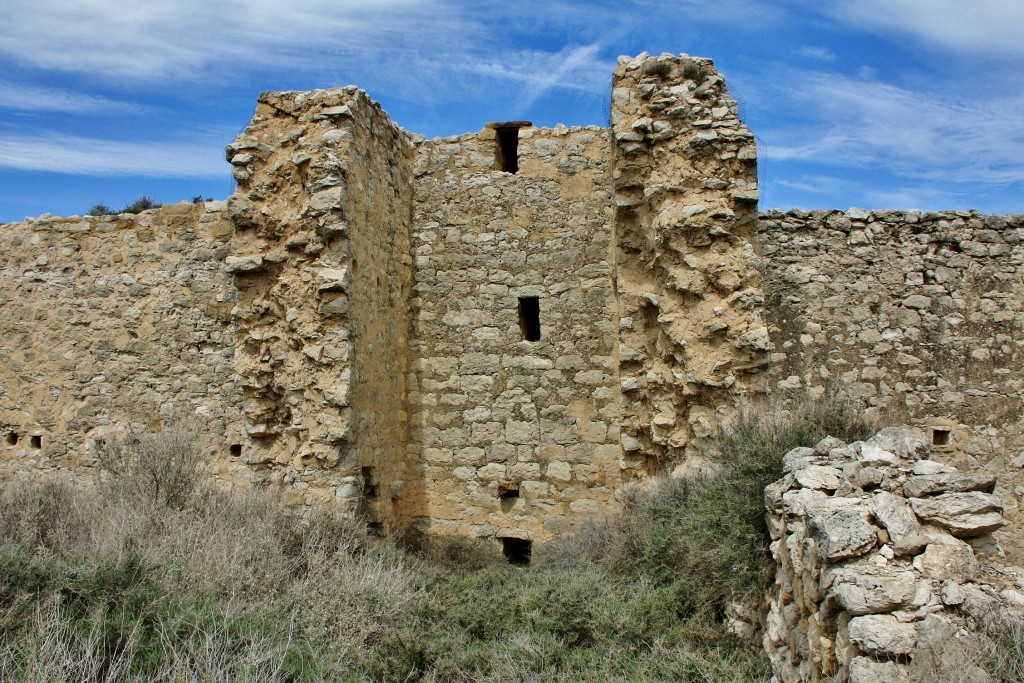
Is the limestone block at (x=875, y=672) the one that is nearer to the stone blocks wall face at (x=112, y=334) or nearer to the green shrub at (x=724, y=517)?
the green shrub at (x=724, y=517)

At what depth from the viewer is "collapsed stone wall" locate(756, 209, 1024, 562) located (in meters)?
7.77

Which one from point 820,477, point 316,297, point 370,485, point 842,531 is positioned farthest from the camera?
point 370,485

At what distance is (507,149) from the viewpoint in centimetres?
841

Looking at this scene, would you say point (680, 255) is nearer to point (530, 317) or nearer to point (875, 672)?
point (530, 317)

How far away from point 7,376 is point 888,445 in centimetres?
967

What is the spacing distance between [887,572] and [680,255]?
4.00 m

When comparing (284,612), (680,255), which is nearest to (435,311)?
(680,255)

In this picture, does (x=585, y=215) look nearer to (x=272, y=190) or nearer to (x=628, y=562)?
(x=272, y=190)

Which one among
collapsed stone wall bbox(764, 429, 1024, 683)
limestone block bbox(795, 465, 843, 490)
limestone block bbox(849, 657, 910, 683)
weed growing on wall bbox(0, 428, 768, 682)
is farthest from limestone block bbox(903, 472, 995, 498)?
weed growing on wall bbox(0, 428, 768, 682)

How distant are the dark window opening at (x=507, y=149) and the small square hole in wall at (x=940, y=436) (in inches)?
208

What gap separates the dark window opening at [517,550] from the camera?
7727 mm

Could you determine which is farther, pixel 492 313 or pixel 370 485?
pixel 492 313

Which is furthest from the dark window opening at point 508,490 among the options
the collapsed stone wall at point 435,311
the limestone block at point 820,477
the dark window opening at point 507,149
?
the limestone block at point 820,477

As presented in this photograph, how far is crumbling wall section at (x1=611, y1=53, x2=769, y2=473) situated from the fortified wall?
22 millimetres
